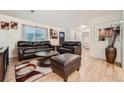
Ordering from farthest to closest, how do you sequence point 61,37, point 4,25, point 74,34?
point 74,34 → point 61,37 → point 4,25

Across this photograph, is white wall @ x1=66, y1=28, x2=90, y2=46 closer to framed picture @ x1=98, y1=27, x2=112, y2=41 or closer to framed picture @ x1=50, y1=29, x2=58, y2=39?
framed picture @ x1=50, y1=29, x2=58, y2=39

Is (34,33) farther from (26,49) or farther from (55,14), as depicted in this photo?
(55,14)

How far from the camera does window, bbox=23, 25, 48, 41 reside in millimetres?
5925

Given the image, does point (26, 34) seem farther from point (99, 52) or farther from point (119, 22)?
point (119, 22)

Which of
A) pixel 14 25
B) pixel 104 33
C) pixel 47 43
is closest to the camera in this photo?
pixel 104 33

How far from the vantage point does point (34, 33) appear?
646 cm

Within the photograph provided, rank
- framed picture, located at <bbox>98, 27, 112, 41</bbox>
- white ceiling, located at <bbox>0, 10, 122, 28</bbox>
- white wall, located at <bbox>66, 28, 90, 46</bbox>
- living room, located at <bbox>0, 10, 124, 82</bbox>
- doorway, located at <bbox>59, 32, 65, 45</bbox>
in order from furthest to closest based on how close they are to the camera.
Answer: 1. white wall, located at <bbox>66, 28, 90, 46</bbox>
2. doorway, located at <bbox>59, 32, 65, 45</bbox>
3. framed picture, located at <bbox>98, 27, 112, 41</bbox>
4. white ceiling, located at <bbox>0, 10, 122, 28</bbox>
5. living room, located at <bbox>0, 10, 124, 82</bbox>

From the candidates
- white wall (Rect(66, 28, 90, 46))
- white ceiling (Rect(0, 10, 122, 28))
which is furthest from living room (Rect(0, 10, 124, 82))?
white wall (Rect(66, 28, 90, 46))

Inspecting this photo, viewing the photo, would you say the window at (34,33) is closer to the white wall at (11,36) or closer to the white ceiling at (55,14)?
the white wall at (11,36)

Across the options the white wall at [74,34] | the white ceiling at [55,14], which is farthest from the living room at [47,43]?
the white wall at [74,34]

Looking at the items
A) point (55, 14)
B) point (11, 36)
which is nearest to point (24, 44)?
point (11, 36)
